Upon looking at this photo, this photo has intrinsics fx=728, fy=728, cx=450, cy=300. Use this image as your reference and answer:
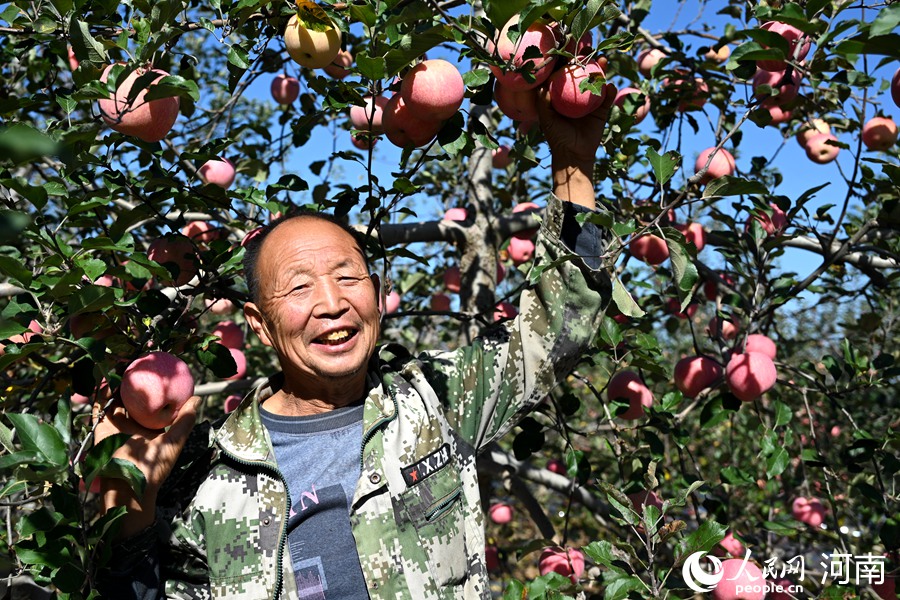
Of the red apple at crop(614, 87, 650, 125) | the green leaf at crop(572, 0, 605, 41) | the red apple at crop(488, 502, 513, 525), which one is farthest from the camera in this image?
the red apple at crop(488, 502, 513, 525)

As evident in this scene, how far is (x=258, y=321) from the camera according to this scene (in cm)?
166

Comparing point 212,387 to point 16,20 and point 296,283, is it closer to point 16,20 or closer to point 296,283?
point 296,283

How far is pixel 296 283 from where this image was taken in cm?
153

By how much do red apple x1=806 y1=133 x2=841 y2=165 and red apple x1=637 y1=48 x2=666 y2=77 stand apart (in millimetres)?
752

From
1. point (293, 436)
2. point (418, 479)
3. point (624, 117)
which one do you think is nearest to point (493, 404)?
point (418, 479)

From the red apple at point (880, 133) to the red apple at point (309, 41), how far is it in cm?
186

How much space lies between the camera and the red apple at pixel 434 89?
5.08ft

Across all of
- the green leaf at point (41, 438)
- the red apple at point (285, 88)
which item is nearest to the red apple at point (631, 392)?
the green leaf at point (41, 438)

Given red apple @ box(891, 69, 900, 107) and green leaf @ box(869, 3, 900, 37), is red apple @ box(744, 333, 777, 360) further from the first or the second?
green leaf @ box(869, 3, 900, 37)

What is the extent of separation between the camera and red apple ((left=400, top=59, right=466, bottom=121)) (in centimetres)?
155

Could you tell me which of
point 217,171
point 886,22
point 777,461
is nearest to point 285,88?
point 217,171

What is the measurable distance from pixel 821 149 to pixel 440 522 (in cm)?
230

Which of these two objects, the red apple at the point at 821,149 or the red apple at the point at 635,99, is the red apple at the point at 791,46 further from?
the red apple at the point at 821,149

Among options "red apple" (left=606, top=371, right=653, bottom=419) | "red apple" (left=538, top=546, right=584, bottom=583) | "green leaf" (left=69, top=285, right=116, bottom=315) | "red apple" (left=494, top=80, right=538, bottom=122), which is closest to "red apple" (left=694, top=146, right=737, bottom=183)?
"red apple" (left=606, top=371, right=653, bottom=419)
